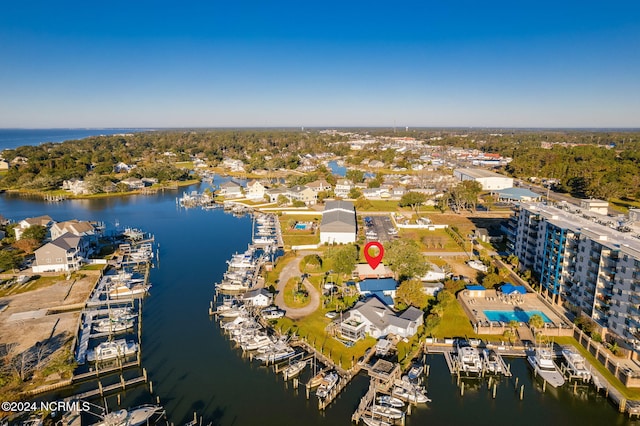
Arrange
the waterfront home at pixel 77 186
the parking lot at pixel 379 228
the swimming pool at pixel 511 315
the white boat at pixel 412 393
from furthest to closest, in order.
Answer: the waterfront home at pixel 77 186 < the parking lot at pixel 379 228 < the swimming pool at pixel 511 315 < the white boat at pixel 412 393

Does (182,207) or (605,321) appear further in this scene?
(182,207)

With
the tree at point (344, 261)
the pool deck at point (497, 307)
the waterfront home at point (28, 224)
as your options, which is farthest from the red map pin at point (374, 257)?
the waterfront home at point (28, 224)

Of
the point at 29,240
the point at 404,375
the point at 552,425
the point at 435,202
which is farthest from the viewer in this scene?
the point at 435,202

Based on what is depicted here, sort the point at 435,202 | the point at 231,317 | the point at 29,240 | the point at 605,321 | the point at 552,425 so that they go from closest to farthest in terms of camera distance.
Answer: the point at 552,425
the point at 605,321
the point at 231,317
the point at 29,240
the point at 435,202

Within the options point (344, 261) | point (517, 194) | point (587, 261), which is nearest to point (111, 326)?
point (344, 261)

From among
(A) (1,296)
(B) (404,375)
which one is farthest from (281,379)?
(A) (1,296)

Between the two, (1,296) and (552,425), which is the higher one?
(1,296)

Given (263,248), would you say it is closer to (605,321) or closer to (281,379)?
(281,379)

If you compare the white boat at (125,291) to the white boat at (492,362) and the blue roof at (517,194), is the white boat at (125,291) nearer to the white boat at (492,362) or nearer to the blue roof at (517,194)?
the white boat at (492,362)
